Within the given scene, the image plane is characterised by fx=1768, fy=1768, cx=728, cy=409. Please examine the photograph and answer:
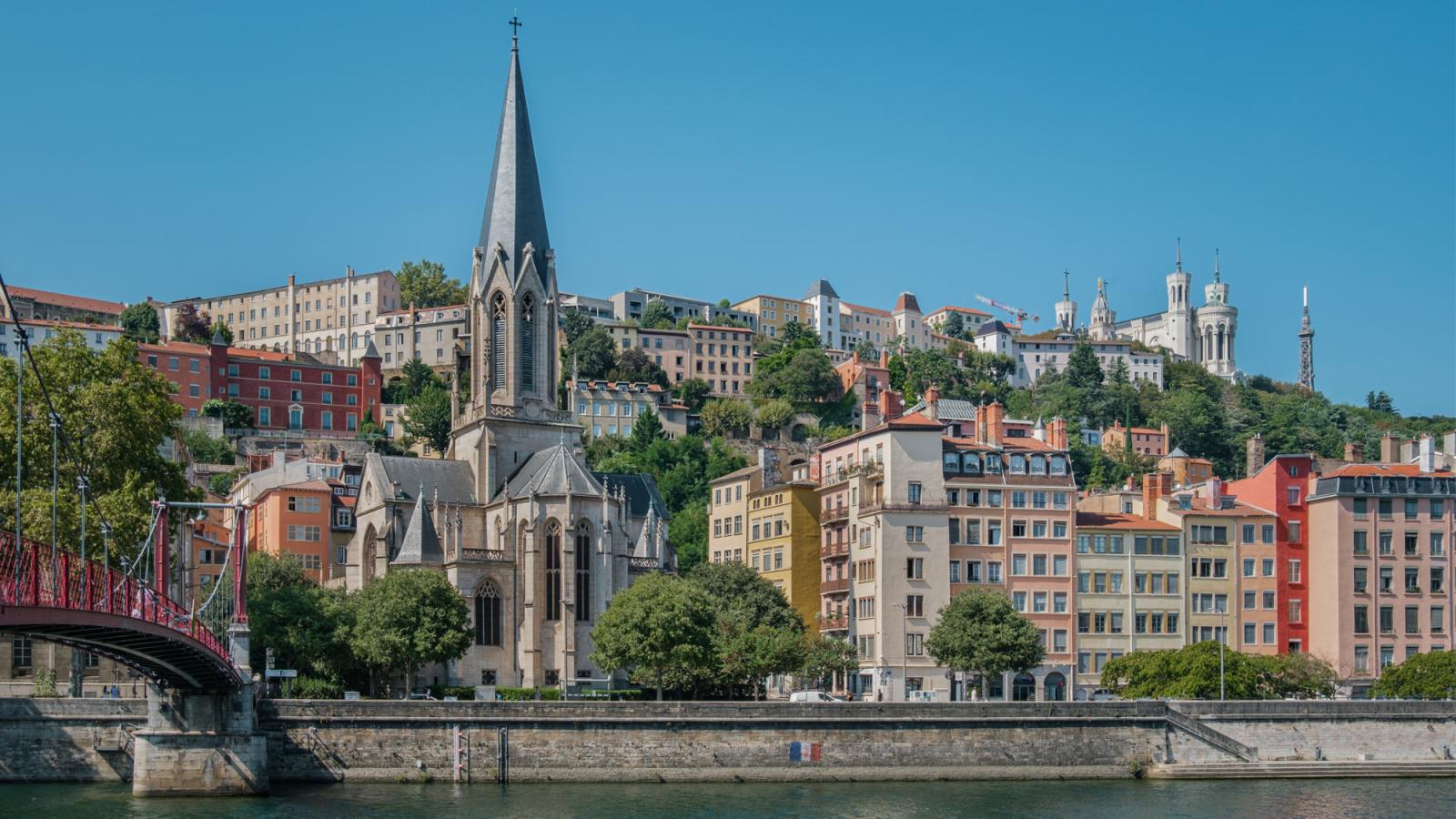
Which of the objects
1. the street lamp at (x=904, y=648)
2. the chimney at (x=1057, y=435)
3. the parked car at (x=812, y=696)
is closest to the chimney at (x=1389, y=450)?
the chimney at (x=1057, y=435)

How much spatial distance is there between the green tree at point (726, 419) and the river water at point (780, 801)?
107281 mm

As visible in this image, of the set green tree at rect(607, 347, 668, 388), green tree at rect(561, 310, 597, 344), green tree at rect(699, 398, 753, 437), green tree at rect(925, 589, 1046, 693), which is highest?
green tree at rect(561, 310, 597, 344)

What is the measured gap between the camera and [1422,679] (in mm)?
76250

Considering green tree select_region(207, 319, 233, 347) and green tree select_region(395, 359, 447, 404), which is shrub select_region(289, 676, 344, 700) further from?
green tree select_region(207, 319, 233, 347)

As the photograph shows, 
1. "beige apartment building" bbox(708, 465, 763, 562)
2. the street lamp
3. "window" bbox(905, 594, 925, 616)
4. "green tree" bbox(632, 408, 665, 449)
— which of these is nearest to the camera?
the street lamp

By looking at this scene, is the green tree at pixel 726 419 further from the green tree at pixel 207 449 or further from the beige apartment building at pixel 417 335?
the green tree at pixel 207 449

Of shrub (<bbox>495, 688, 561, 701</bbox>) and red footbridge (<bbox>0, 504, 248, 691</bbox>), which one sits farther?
shrub (<bbox>495, 688, 561, 701</bbox>)

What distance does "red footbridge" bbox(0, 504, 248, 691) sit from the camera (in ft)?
126

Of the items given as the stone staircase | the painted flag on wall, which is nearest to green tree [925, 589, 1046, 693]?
the stone staircase

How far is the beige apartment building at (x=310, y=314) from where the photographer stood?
602 feet

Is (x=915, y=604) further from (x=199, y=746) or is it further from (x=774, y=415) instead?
(x=774, y=415)

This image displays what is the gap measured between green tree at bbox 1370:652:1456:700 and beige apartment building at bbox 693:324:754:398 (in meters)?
120

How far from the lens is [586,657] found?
3255 inches

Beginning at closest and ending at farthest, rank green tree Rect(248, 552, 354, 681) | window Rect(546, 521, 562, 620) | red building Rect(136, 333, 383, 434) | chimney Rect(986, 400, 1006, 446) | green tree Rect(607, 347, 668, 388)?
green tree Rect(248, 552, 354, 681) → window Rect(546, 521, 562, 620) → chimney Rect(986, 400, 1006, 446) → red building Rect(136, 333, 383, 434) → green tree Rect(607, 347, 668, 388)
